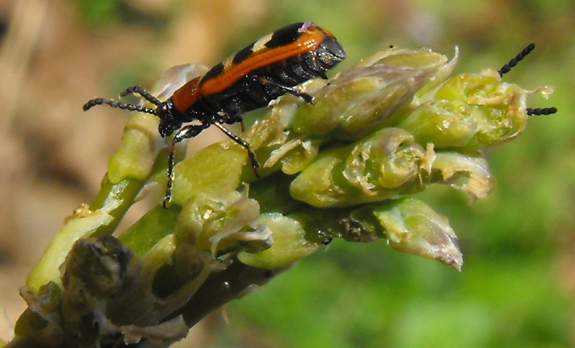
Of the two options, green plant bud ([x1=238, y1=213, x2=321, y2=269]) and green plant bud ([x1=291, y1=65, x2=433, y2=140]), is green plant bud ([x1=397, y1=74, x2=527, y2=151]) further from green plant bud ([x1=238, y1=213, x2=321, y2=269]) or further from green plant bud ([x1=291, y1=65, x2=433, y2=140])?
green plant bud ([x1=238, y1=213, x2=321, y2=269])

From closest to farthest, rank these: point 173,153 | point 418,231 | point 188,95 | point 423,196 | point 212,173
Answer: point 418,231, point 212,173, point 173,153, point 188,95, point 423,196

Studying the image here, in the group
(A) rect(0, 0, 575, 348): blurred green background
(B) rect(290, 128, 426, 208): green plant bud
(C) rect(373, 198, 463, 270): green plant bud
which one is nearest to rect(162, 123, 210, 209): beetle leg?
(B) rect(290, 128, 426, 208): green plant bud

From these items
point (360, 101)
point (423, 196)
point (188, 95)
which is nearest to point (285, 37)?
point (188, 95)

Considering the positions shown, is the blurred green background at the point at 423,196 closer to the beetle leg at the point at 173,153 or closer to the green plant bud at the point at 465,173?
the beetle leg at the point at 173,153

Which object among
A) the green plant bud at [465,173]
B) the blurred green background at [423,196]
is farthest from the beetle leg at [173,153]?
the blurred green background at [423,196]

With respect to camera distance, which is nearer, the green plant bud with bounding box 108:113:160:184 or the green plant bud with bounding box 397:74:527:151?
the green plant bud with bounding box 397:74:527:151

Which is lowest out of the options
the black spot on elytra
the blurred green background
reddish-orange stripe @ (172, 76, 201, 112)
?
the blurred green background

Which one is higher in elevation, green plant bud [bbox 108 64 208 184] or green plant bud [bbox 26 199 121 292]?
green plant bud [bbox 108 64 208 184]

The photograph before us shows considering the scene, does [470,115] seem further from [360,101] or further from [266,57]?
[266,57]
